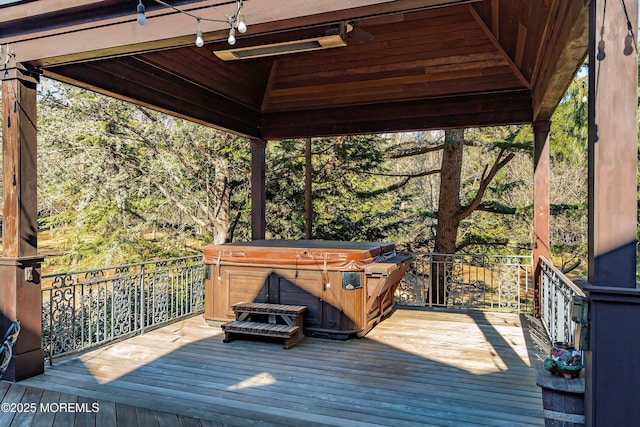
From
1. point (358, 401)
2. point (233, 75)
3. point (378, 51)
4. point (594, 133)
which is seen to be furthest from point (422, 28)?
point (358, 401)

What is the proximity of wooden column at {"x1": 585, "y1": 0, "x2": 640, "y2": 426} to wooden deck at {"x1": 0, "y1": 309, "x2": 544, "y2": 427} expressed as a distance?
98 centimetres

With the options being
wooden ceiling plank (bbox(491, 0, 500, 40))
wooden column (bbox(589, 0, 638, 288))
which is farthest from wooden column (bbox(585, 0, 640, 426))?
wooden ceiling plank (bbox(491, 0, 500, 40))

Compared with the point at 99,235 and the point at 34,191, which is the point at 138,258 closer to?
the point at 99,235

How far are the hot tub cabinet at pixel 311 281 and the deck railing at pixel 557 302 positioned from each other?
1668 millimetres

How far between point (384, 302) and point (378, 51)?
351cm

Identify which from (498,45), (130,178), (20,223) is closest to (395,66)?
(498,45)

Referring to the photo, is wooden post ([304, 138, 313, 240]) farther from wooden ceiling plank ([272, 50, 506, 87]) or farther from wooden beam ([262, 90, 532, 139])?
wooden ceiling plank ([272, 50, 506, 87])

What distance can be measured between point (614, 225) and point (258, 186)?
18.4ft

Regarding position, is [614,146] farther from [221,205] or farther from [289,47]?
[221,205]

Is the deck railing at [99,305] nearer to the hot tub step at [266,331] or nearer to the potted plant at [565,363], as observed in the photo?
the hot tub step at [266,331]

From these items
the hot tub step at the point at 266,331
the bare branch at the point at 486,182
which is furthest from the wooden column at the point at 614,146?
the bare branch at the point at 486,182

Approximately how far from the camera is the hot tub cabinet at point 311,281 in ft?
16.2

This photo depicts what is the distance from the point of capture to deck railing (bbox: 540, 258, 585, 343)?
366 cm

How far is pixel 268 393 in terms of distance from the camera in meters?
3.49
